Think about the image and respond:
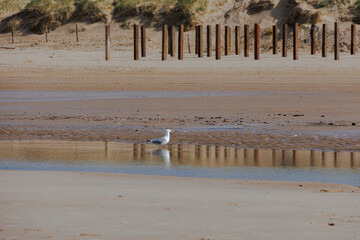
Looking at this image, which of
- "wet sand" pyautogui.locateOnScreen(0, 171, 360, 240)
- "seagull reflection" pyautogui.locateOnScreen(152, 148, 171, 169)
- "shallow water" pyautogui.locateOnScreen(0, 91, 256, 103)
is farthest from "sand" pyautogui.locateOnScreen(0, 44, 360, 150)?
"wet sand" pyautogui.locateOnScreen(0, 171, 360, 240)

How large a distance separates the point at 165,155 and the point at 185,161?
0.62m

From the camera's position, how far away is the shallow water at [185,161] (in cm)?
799

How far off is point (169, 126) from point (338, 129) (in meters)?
2.74

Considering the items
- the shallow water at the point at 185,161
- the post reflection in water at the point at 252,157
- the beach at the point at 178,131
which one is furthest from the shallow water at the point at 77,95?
the post reflection in water at the point at 252,157

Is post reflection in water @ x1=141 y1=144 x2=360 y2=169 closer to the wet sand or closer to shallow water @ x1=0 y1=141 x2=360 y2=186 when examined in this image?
shallow water @ x1=0 y1=141 x2=360 y2=186

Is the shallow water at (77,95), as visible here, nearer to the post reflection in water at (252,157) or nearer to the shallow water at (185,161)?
the shallow water at (185,161)

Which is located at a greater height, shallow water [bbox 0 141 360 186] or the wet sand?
the wet sand

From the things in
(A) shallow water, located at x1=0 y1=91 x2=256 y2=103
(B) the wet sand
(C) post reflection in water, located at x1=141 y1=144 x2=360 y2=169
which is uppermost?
(B) the wet sand

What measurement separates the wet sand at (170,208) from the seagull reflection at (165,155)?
1.29 meters

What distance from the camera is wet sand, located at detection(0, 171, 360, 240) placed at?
484 cm

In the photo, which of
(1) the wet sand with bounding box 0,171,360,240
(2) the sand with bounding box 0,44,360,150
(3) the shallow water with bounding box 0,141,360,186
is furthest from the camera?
(2) the sand with bounding box 0,44,360,150

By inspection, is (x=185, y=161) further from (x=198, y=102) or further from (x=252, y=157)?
A: (x=198, y=102)

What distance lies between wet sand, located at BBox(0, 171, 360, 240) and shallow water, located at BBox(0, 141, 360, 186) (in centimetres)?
72

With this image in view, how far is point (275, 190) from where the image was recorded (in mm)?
6711
